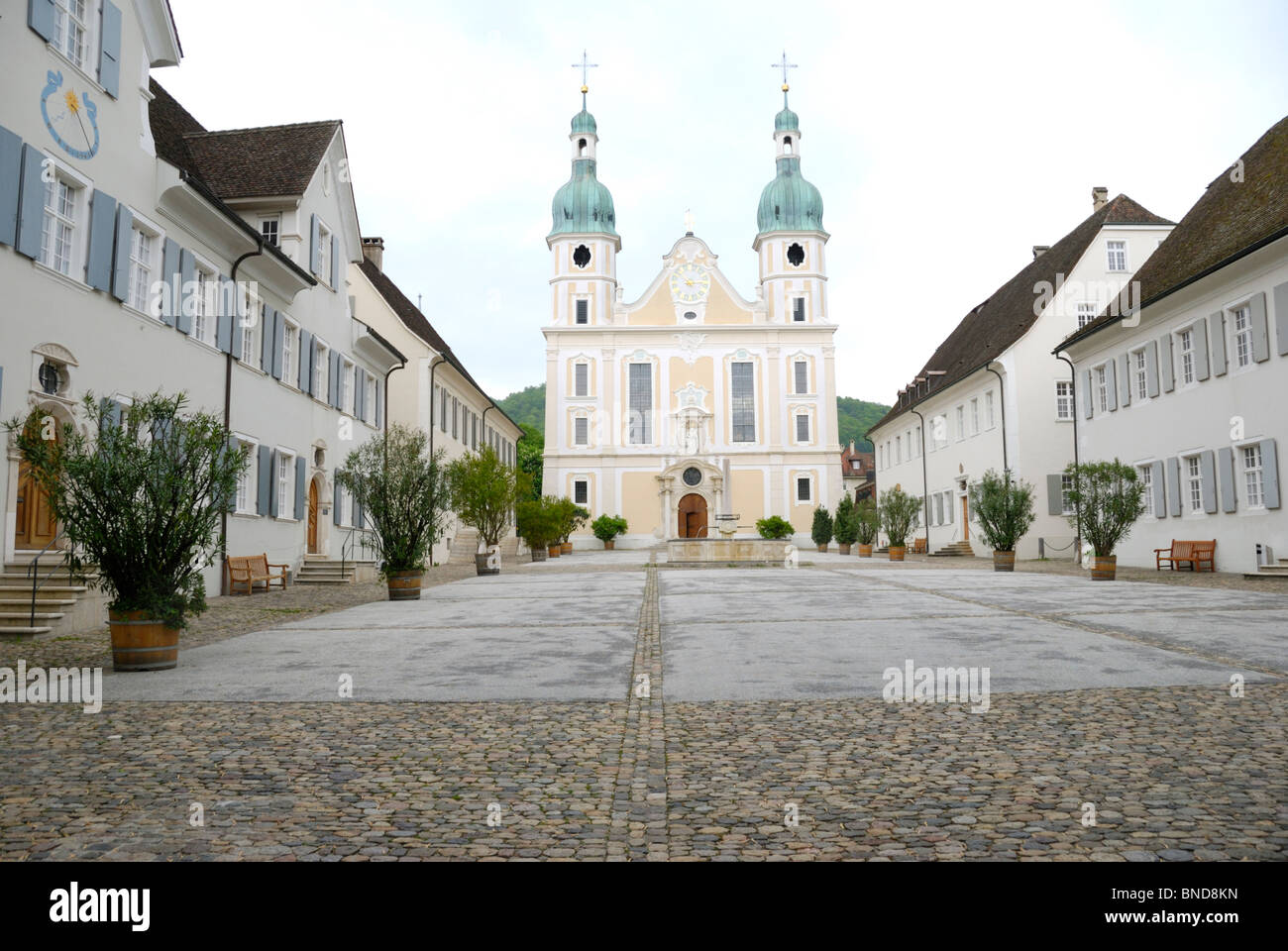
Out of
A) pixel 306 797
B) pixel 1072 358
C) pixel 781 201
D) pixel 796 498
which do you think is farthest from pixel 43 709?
pixel 781 201

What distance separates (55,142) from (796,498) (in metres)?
44.9

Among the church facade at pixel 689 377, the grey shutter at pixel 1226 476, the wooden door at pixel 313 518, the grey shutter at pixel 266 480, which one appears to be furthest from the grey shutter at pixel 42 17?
the church facade at pixel 689 377

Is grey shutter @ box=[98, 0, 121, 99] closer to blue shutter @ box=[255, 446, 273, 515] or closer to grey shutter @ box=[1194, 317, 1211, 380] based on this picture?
blue shutter @ box=[255, 446, 273, 515]

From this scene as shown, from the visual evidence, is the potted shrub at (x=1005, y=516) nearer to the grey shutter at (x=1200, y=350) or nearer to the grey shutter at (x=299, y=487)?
the grey shutter at (x=1200, y=350)

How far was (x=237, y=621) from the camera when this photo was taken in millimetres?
12961

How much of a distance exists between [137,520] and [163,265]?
877cm

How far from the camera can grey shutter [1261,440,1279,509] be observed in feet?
64.7

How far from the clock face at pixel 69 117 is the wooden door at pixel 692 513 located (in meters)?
42.2

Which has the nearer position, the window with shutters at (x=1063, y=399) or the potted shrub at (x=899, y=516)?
the window with shutters at (x=1063, y=399)

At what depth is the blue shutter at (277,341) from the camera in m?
20.5
